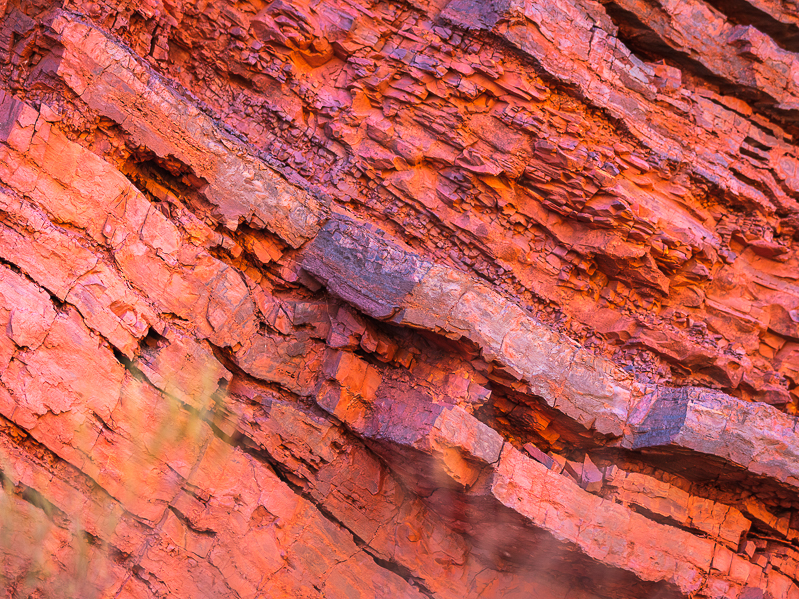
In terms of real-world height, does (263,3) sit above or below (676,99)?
below

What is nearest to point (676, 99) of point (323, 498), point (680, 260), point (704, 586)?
point (680, 260)

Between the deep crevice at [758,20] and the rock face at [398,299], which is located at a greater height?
the deep crevice at [758,20]

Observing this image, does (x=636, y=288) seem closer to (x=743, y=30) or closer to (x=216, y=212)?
(x=743, y=30)

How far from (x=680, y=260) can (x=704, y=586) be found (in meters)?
4.12

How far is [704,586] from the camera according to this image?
7371 millimetres

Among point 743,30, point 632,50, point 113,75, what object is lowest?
point 113,75

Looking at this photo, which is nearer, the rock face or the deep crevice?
the rock face

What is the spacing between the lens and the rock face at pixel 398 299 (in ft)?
20.7

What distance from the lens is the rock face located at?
6312mm

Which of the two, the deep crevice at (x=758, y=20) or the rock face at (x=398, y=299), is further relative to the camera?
the deep crevice at (x=758, y=20)

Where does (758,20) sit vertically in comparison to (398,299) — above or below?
above

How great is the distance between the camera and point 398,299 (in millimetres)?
7164

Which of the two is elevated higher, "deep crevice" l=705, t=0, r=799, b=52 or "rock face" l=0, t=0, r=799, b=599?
"deep crevice" l=705, t=0, r=799, b=52

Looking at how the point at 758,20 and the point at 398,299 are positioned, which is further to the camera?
the point at 758,20
